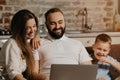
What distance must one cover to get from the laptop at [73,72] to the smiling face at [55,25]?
26.0 inches

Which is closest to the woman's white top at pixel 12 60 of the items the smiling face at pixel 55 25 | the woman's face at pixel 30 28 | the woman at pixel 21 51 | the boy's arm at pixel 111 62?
the woman at pixel 21 51

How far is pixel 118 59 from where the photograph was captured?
298cm

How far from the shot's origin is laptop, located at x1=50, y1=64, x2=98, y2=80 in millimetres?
1845

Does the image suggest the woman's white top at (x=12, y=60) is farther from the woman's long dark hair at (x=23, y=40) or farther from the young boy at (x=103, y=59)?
the young boy at (x=103, y=59)

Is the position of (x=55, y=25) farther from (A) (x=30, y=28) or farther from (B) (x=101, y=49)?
(B) (x=101, y=49)

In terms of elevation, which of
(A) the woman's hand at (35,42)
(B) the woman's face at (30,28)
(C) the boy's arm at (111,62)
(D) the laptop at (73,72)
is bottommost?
(C) the boy's arm at (111,62)

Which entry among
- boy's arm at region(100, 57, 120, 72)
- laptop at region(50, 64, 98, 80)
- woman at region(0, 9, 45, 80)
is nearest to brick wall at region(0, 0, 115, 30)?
boy's arm at region(100, 57, 120, 72)

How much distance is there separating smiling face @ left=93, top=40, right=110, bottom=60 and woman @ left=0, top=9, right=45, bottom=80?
2.24 ft

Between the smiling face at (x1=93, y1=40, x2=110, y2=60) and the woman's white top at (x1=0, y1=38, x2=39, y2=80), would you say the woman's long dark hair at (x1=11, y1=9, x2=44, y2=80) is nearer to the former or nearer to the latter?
the woman's white top at (x1=0, y1=38, x2=39, y2=80)

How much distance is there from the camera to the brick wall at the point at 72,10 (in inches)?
145

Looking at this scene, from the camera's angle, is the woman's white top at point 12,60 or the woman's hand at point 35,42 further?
the woman's hand at point 35,42

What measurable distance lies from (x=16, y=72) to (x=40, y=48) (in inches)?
20.1

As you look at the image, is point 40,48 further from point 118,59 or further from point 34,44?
point 118,59

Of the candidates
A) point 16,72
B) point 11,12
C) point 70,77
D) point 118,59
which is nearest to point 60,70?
point 70,77
